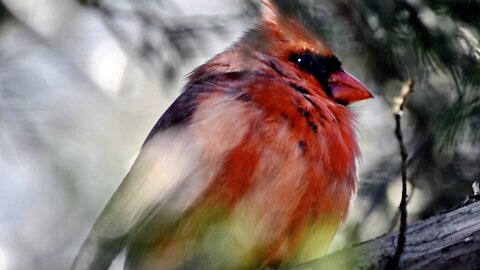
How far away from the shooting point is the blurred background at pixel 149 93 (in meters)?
1.54

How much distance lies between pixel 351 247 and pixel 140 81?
621 mm

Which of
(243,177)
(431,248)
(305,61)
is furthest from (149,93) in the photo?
(305,61)

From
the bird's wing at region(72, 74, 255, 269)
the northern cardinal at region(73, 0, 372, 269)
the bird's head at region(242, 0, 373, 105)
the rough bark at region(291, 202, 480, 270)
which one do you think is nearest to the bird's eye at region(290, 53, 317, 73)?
the bird's head at region(242, 0, 373, 105)

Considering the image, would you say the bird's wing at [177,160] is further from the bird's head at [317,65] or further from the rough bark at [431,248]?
the rough bark at [431,248]

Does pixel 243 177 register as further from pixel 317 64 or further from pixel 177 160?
pixel 317 64

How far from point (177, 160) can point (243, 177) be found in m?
0.33

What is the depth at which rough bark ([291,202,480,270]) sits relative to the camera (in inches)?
90.1

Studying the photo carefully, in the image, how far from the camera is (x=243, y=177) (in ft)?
8.77

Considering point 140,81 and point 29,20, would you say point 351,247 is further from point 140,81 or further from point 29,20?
point 29,20

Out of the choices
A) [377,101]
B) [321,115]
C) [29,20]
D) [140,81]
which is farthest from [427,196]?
[29,20]

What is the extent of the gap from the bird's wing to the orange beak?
36 cm

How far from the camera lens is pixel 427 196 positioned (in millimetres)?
3514

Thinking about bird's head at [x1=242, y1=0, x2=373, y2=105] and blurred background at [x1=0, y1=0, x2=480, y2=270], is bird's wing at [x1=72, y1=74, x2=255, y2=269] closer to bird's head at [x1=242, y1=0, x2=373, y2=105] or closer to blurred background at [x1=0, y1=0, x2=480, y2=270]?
blurred background at [x1=0, y1=0, x2=480, y2=270]

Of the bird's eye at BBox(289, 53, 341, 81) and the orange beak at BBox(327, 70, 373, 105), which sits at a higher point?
the bird's eye at BBox(289, 53, 341, 81)
